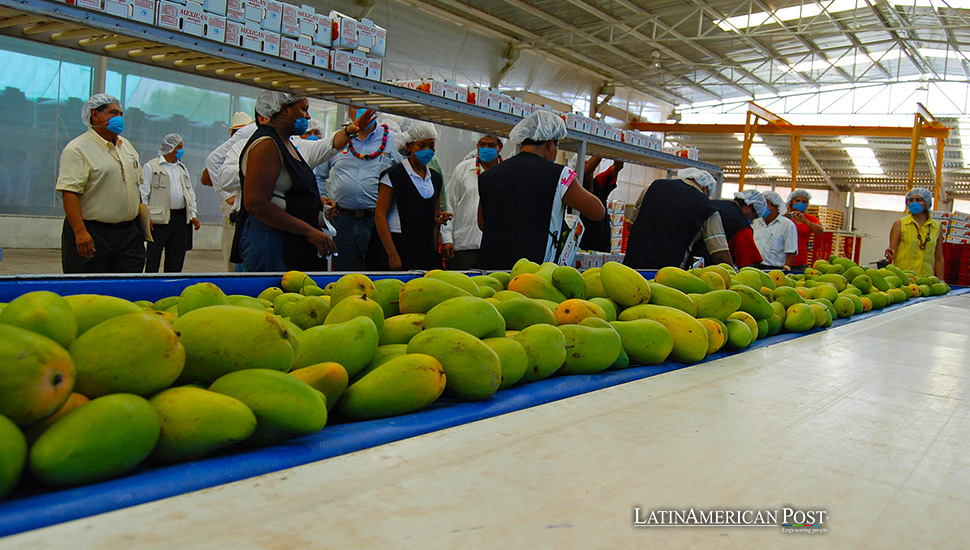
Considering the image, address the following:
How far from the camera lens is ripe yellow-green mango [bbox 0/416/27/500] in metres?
0.61

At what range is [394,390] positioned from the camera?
96cm

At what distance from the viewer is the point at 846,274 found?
363cm

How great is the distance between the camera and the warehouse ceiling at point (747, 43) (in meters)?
13.3

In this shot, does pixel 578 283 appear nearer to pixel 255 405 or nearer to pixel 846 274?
pixel 255 405

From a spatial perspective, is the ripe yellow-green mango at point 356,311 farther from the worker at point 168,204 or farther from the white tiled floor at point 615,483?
the worker at point 168,204

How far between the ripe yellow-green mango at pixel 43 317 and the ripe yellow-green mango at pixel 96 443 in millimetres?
110

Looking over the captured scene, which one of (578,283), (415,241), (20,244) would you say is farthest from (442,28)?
(578,283)

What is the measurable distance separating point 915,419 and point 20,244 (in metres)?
10.1

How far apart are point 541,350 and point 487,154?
3385 mm

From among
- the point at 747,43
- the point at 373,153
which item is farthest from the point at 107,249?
the point at 747,43

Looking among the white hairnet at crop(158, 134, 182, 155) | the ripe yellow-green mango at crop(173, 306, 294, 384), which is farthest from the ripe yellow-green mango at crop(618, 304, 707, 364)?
the white hairnet at crop(158, 134, 182, 155)

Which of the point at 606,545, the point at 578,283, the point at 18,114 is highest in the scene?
the point at 18,114

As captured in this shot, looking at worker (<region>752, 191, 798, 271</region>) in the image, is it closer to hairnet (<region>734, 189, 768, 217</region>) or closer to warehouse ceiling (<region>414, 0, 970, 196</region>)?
hairnet (<region>734, 189, 768, 217</region>)

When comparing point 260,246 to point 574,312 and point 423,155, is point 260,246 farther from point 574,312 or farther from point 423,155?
point 574,312
